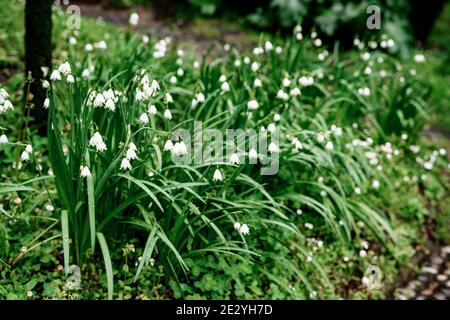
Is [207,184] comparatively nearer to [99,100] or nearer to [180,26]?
[99,100]

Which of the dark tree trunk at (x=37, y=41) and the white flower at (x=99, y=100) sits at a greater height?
the dark tree trunk at (x=37, y=41)

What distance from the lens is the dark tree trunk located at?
13.3 ft

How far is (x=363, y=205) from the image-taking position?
4457 millimetres

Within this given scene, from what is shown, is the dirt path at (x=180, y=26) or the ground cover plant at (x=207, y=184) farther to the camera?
the dirt path at (x=180, y=26)

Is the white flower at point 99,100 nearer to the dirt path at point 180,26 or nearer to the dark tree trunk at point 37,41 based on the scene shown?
the dark tree trunk at point 37,41

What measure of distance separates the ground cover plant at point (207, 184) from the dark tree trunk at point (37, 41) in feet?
0.71

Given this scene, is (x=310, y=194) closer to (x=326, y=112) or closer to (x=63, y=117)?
(x=326, y=112)

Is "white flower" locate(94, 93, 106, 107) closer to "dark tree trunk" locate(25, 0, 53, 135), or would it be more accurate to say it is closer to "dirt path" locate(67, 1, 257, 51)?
"dark tree trunk" locate(25, 0, 53, 135)

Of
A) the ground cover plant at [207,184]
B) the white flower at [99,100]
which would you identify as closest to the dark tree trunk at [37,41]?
the ground cover plant at [207,184]

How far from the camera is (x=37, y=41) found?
163 inches

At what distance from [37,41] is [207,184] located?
184cm

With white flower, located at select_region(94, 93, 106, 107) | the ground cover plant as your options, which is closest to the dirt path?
the ground cover plant

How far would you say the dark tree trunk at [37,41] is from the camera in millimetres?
4047
